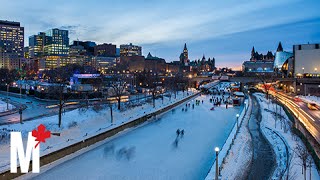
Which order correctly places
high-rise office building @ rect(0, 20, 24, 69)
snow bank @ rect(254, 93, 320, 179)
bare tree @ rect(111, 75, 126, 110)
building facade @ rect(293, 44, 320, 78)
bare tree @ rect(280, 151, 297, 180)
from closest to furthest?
bare tree @ rect(280, 151, 297, 180), snow bank @ rect(254, 93, 320, 179), bare tree @ rect(111, 75, 126, 110), building facade @ rect(293, 44, 320, 78), high-rise office building @ rect(0, 20, 24, 69)

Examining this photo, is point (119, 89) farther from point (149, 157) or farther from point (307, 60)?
point (307, 60)

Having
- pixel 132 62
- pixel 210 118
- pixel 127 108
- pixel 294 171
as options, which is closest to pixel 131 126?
pixel 127 108

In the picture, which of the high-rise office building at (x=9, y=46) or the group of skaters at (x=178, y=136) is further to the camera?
the high-rise office building at (x=9, y=46)

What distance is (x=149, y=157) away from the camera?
1875cm

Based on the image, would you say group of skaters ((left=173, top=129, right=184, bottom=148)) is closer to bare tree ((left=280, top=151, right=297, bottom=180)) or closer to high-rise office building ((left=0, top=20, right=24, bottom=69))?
bare tree ((left=280, top=151, right=297, bottom=180))

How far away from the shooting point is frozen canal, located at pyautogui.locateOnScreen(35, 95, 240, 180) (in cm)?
1574

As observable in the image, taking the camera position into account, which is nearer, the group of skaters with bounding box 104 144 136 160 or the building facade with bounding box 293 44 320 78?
the group of skaters with bounding box 104 144 136 160

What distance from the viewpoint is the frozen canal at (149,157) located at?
15.7 metres

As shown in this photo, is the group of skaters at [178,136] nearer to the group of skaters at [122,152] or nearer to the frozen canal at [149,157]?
the frozen canal at [149,157]

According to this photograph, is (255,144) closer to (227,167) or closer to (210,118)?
(227,167)

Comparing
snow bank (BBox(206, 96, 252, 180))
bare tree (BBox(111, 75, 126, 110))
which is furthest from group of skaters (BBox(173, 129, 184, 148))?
bare tree (BBox(111, 75, 126, 110))

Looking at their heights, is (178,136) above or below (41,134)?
below

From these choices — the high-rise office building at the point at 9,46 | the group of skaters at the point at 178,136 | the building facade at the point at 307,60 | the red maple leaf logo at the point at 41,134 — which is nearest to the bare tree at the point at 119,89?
the group of skaters at the point at 178,136

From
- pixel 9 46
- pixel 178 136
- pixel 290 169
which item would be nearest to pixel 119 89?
pixel 178 136
